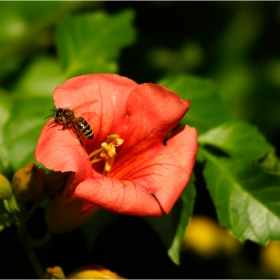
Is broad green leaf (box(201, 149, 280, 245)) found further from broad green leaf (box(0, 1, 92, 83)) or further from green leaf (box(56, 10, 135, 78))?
broad green leaf (box(0, 1, 92, 83))

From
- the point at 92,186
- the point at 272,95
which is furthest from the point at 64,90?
the point at 272,95

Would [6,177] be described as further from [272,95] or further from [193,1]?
[272,95]

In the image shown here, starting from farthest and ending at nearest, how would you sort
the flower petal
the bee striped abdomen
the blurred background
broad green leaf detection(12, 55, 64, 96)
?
1. broad green leaf detection(12, 55, 64, 96)
2. the blurred background
3. the bee striped abdomen
4. the flower petal

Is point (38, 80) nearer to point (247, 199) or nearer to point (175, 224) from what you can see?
point (175, 224)

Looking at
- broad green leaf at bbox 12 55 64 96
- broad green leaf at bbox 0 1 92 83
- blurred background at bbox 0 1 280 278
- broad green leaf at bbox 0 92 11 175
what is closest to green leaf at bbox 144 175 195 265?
blurred background at bbox 0 1 280 278

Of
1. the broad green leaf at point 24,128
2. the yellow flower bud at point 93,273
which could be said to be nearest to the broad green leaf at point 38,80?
the broad green leaf at point 24,128

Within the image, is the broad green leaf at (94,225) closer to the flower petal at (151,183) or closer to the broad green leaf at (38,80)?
the flower petal at (151,183)

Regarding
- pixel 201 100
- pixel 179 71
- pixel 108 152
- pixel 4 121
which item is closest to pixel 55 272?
pixel 108 152

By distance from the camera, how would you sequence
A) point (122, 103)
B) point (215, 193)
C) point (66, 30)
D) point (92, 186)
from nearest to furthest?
point (92, 186), point (122, 103), point (215, 193), point (66, 30)
